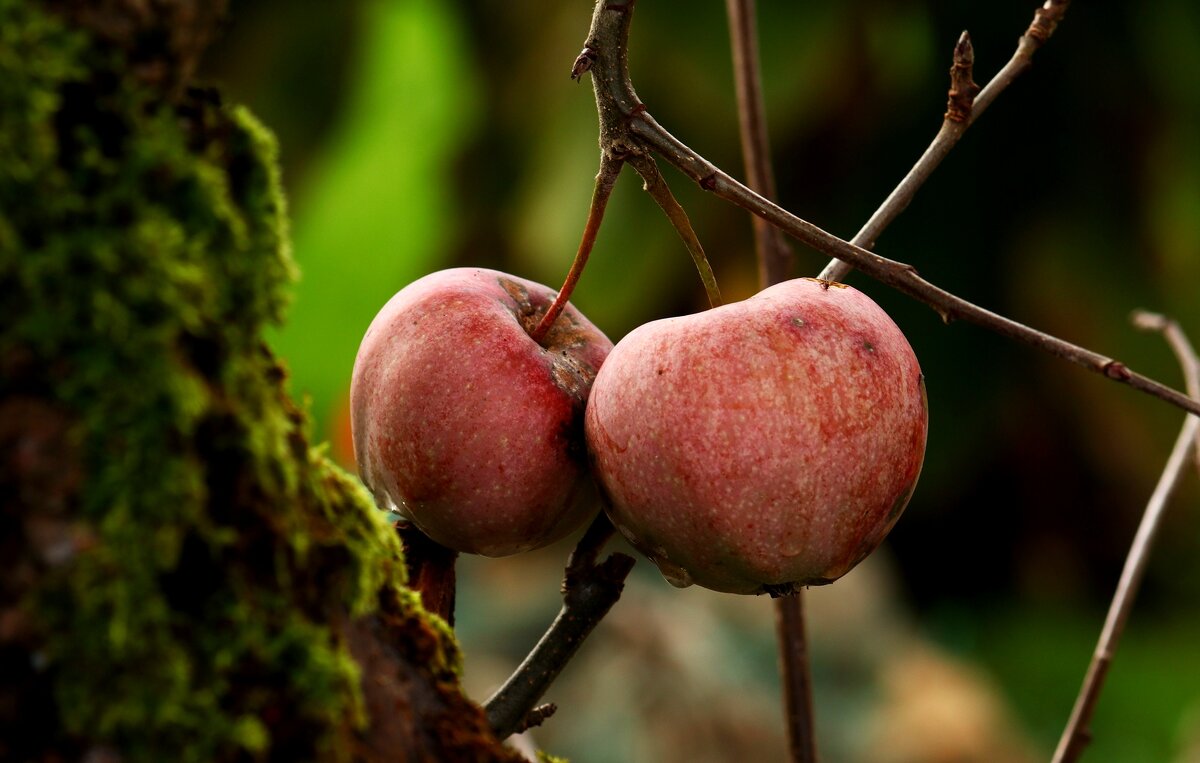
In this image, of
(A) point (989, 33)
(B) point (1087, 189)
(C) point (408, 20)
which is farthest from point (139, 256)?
(C) point (408, 20)

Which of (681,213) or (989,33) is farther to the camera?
(989,33)

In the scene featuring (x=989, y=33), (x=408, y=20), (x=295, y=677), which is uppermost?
(x=989, y=33)

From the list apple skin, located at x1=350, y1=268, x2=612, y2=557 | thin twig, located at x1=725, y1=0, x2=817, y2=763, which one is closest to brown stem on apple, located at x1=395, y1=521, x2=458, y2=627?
apple skin, located at x1=350, y1=268, x2=612, y2=557

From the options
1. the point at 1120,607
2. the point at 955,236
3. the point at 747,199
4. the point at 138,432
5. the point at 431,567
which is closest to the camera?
the point at 138,432

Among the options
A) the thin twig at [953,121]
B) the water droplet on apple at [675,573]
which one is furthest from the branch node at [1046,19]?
the water droplet on apple at [675,573]

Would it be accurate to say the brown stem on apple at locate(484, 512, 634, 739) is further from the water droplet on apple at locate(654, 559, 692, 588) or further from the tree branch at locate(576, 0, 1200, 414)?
the tree branch at locate(576, 0, 1200, 414)

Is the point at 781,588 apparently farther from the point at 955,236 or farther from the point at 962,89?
the point at 955,236

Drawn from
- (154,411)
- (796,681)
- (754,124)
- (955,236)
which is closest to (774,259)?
(754,124)

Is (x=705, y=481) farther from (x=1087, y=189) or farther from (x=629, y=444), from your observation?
(x=1087, y=189)
